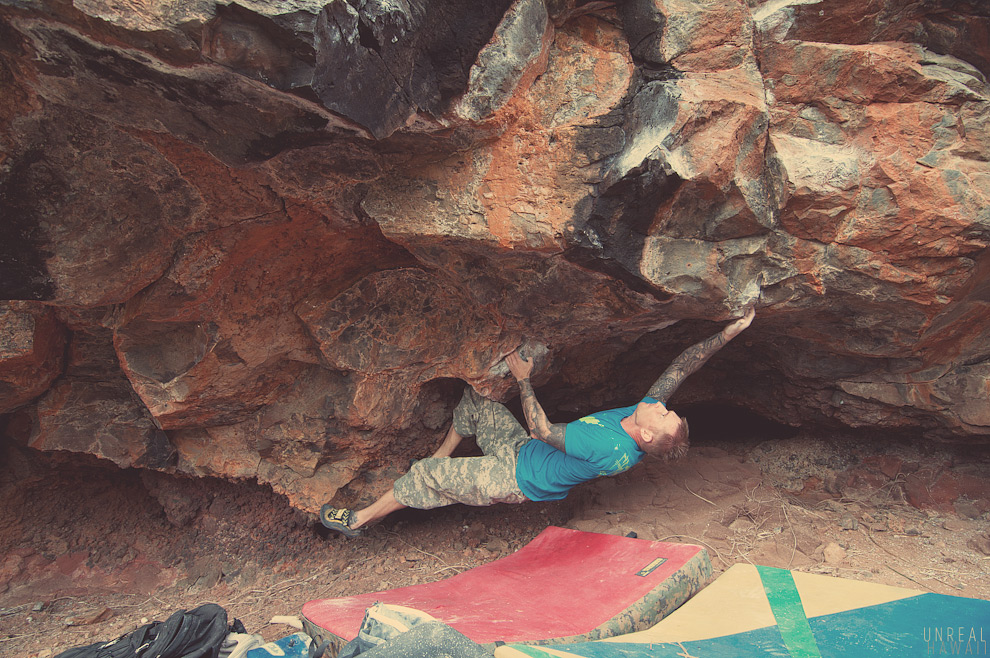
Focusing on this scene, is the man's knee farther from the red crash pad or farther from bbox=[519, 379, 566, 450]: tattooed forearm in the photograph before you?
the red crash pad

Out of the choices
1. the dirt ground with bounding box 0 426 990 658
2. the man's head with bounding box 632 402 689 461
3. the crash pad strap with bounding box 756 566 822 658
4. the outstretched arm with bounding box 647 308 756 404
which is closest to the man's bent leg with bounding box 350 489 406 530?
the dirt ground with bounding box 0 426 990 658

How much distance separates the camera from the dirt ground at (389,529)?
2.70 meters

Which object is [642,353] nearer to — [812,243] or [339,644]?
[812,243]

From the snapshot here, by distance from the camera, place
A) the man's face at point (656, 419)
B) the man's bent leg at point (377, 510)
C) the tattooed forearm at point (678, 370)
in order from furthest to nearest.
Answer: the man's bent leg at point (377, 510) < the tattooed forearm at point (678, 370) < the man's face at point (656, 419)

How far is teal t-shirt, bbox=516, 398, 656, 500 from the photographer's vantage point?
2457 millimetres

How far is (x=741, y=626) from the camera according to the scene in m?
1.85

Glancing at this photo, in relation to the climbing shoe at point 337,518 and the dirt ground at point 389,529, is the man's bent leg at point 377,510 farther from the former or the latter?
the dirt ground at point 389,529

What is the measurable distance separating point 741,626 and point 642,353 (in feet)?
5.49

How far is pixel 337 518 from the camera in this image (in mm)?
2975

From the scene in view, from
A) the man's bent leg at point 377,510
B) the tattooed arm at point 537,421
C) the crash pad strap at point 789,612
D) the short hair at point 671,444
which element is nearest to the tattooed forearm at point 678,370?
the short hair at point 671,444

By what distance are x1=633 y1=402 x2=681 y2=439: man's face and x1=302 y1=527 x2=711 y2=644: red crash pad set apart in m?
0.48

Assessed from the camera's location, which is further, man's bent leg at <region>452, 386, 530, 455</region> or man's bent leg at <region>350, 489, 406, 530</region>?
man's bent leg at <region>350, 489, 406, 530</region>

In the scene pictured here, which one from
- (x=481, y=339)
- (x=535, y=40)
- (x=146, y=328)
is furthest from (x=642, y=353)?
(x=146, y=328)

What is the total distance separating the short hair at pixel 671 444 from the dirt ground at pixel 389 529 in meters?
0.59
